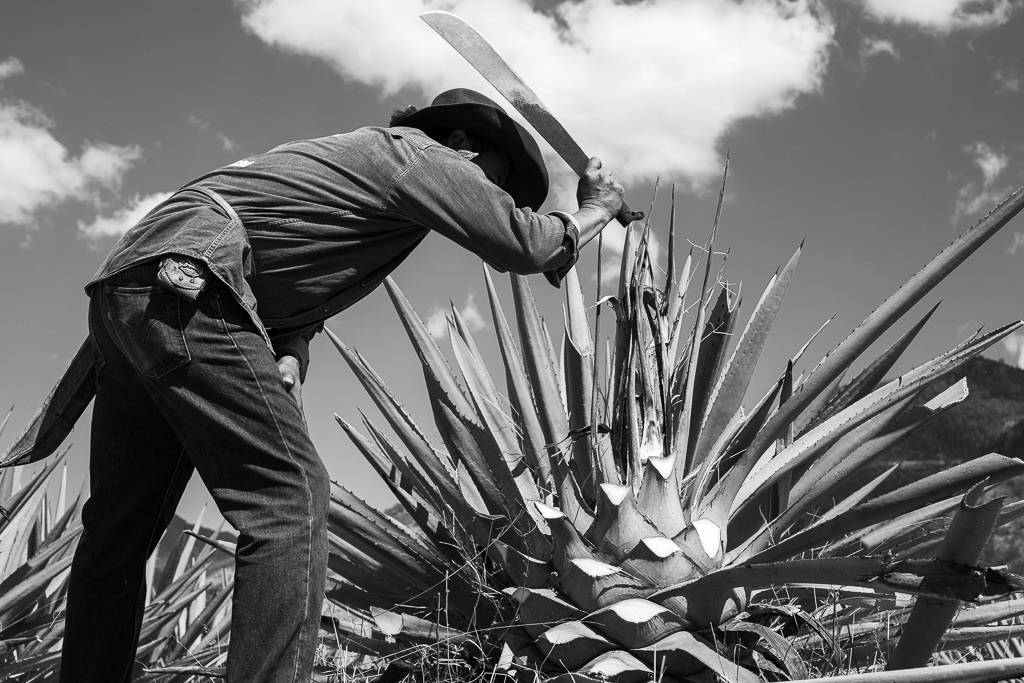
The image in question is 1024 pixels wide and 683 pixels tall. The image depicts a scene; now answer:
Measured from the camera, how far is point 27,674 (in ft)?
8.14

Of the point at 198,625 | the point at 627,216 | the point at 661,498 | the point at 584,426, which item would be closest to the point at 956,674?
the point at 661,498

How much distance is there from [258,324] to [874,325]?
1.32 m

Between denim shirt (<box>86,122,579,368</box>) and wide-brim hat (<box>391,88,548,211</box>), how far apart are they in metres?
0.20

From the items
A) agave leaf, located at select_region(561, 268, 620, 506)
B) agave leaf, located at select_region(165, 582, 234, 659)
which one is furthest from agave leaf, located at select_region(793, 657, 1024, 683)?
agave leaf, located at select_region(165, 582, 234, 659)

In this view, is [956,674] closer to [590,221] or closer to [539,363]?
[590,221]

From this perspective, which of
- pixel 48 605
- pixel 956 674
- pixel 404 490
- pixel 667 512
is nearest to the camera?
pixel 956 674

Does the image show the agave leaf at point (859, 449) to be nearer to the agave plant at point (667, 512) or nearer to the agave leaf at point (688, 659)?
the agave plant at point (667, 512)

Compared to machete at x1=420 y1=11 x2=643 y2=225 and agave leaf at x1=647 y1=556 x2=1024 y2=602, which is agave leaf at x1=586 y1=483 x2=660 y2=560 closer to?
agave leaf at x1=647 y1=556 x2=1024 y2=602

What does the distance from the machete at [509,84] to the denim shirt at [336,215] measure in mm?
448

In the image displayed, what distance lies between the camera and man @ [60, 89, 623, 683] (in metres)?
1.44

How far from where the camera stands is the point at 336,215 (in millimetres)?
1630

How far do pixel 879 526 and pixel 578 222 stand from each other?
3.20ft

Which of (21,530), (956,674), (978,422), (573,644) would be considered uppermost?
(978,422)

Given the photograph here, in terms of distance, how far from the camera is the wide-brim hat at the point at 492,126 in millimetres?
1901
